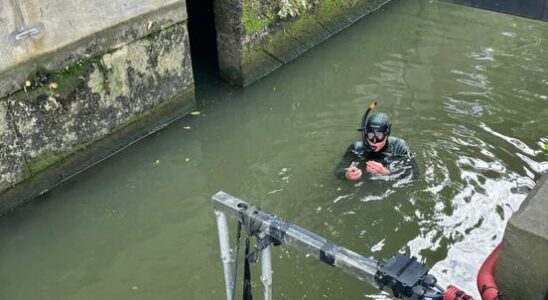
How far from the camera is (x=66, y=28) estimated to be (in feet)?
20.5

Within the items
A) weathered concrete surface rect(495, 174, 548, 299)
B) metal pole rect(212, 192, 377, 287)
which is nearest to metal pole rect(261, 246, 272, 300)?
metal pole rect(212, 192, 377, 287)

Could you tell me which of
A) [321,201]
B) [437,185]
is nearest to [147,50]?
[321,201]

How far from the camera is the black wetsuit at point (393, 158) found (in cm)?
626

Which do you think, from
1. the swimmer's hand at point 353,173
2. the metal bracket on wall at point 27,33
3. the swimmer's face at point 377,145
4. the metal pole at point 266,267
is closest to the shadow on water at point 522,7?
the swimmer's face at point 377,145

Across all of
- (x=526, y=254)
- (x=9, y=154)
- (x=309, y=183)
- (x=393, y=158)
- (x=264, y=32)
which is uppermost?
(x=526, y=254)

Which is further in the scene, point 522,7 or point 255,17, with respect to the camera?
point 255,17

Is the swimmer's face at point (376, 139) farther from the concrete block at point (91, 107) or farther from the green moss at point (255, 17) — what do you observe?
the green moss at point (255, 17)

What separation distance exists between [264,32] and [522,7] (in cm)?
351

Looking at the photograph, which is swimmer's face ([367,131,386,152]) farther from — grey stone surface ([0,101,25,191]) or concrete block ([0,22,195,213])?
grey stone surface ([0,101,25,191])

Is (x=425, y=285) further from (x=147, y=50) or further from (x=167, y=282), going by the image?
(x=147, y=50)

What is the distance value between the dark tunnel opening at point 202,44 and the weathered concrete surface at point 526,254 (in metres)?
6.33

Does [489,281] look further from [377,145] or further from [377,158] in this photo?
[377,158]

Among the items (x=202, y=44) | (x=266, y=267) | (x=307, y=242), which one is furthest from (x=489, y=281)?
(x=202, y=44)

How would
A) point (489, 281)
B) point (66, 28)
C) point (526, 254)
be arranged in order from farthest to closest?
point (66, 28) < point (489, 281) < point (526, 254)
